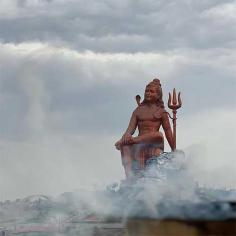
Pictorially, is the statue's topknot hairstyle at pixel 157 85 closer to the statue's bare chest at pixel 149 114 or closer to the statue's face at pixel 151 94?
the statue's face at pixel 151 94

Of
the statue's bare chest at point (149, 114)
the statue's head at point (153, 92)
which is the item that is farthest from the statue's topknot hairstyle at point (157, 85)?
the statue's bare chest at point (149, 114)

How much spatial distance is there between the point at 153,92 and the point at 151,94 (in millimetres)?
93

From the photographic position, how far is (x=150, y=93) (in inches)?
719

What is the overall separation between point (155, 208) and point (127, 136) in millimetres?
13805

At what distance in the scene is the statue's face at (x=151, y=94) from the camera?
59.9 feet

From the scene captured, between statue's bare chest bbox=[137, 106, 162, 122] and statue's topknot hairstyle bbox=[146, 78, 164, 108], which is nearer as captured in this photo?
statue's bare chest bbox=[137, 106, 162, 122]

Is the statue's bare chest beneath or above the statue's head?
beneath

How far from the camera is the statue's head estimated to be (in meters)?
18.3

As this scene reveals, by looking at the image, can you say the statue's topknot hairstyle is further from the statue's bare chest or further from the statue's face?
the statue's bare chest

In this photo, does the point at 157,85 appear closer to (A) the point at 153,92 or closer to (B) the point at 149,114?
(A) the point at 153,92

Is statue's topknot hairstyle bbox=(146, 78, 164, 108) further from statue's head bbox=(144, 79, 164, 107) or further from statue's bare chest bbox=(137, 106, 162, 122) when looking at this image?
statue's bare chest bbox=(137, 106, 162, 122)

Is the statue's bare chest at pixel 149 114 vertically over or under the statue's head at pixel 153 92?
under

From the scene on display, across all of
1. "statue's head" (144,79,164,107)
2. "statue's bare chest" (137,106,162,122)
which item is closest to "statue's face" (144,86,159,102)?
"statue's head" (144,79,164,107)

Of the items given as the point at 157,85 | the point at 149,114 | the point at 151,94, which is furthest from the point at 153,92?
the point at 149,114
